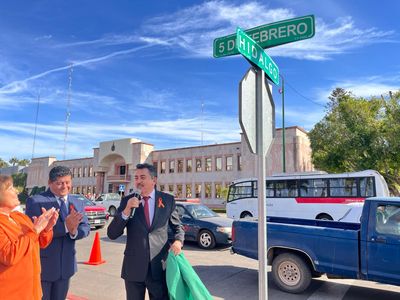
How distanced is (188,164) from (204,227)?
33177 mm

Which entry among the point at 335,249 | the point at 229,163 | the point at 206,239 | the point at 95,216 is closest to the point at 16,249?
the point at 335,249

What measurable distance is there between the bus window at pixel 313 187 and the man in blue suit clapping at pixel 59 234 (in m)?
16.8

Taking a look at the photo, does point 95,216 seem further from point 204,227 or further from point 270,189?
point 270,189

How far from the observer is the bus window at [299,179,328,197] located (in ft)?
60.3

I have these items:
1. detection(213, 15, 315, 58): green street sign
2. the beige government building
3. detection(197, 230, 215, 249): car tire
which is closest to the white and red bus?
detection(197, 230, 215, 249): car tire

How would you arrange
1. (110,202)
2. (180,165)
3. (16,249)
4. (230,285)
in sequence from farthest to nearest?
A: (180,165) < (110,202) < (230,285) < (16,249)

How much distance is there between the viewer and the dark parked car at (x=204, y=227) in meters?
11.4

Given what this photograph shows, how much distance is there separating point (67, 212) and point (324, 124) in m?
26.2

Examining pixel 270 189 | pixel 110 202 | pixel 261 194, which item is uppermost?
pixel 270 189

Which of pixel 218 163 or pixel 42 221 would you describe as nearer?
pixel 42 221

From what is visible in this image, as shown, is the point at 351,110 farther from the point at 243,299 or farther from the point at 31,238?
the point at 31,238

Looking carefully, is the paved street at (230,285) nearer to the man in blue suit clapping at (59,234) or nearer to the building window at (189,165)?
the man in blue suit clapping at (59,234)

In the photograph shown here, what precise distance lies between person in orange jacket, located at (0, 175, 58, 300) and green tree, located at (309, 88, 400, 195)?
77.9 feet

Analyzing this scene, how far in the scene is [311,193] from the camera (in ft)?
61.7
